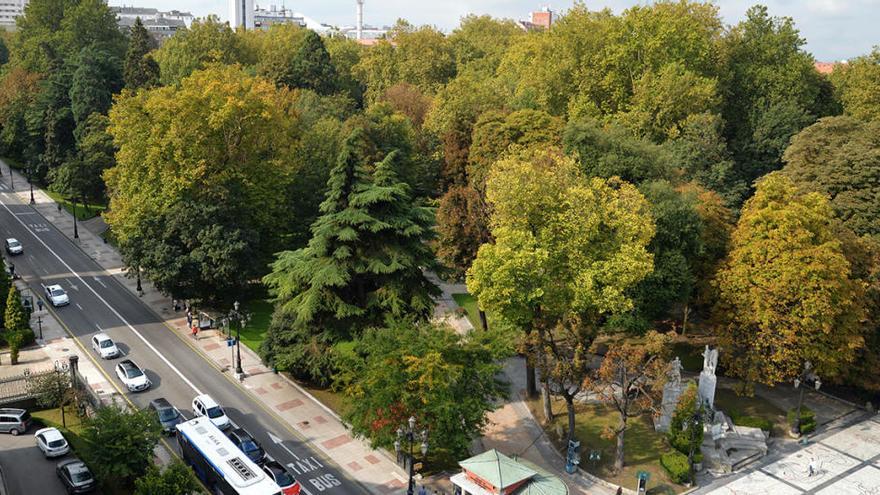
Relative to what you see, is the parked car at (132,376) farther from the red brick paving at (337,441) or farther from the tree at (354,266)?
the red brick paving at (337,441)

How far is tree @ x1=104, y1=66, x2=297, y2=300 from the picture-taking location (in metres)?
50.8

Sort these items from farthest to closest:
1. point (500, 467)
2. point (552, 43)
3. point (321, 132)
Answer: point (552, 43)
point (321, 132)
point (500, 467)

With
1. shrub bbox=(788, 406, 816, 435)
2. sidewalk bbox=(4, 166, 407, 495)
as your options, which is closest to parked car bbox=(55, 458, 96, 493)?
sidewalk bbox=(4, 166, 407, 495)

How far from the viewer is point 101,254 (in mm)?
66688

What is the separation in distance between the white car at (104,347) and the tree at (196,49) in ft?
152

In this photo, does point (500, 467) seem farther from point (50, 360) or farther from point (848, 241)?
point (50, 360)

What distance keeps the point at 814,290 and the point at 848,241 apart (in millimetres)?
6178

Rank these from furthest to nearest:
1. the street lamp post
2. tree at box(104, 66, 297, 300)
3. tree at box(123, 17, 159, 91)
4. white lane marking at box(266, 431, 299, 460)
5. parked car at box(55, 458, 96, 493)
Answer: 1. tree at box(123, 17, 159, 91)
2. tree at box(104, 66, 297, 300)
3. the street lamp post
4. white lane marking at box(266, 431, 299, 460)
5. parked car at box(55, 458, 96, 493)

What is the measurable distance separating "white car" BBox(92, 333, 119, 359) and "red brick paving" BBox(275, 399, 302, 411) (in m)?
12.7

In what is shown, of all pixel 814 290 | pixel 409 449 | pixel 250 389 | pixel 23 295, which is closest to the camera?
pixel 409 449

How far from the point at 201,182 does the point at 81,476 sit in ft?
87.8

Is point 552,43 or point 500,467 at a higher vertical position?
point 552,43

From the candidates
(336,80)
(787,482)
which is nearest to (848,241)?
(787,482)

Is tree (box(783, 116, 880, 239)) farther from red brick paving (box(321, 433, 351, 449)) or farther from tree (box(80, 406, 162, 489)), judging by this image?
tree (box(80, 406, 162, 489))
